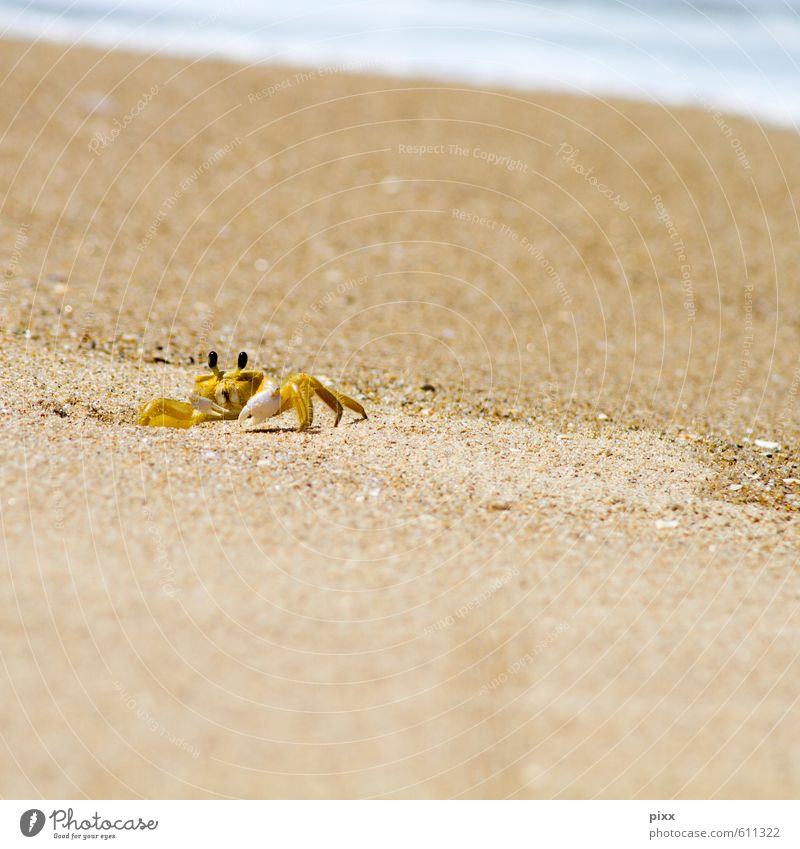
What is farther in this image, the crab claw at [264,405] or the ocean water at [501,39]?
the ocean water at [501,39]

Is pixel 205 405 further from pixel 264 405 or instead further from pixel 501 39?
pixel 501 39

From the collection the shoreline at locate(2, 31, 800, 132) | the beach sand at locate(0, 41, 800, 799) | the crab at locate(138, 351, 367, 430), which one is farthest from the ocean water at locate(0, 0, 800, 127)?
the crab at locate(138, 351, 367, 430)

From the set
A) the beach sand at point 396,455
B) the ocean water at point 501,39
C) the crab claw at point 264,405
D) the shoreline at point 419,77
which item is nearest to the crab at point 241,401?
the crab claw at point 264,405

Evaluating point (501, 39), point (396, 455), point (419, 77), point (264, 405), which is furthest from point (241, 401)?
point (501, 39)

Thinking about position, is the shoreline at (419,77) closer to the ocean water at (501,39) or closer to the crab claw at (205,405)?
the ocean water at (501,39)

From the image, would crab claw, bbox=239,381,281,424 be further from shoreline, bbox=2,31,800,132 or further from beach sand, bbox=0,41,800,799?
shoreline, bbox=2,31,800,132
